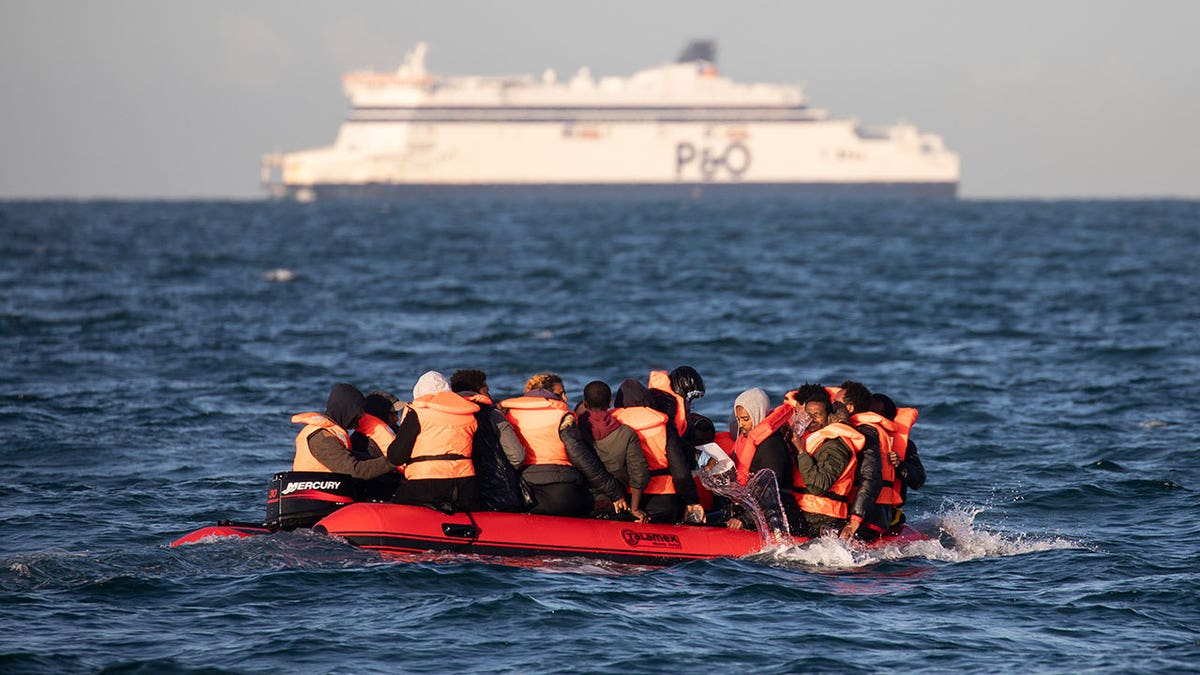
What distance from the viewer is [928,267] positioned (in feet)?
149

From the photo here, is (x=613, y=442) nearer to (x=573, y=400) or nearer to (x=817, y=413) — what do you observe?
(x=817, y=413)

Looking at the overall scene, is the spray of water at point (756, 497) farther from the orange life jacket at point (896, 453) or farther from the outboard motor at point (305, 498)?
the outboard motor at point (305, 498)

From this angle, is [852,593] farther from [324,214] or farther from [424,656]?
[324,214]

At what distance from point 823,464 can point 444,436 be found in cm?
282

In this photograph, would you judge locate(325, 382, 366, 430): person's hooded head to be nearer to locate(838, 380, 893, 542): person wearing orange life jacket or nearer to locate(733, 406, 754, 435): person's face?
locate(733, 406, 754, 435): person's face

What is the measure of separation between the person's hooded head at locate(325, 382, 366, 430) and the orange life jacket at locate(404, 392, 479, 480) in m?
0.53

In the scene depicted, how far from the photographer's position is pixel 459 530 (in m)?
10.1

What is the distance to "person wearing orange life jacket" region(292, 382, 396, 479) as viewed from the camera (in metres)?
10.4

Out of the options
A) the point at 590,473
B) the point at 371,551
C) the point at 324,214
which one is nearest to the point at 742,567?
the point at 590,473

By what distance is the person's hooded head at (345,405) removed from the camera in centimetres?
1042

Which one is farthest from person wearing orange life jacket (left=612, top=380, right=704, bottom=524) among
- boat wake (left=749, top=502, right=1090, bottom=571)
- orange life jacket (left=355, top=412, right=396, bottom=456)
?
orange life jacket (left=355, top=412, right=396, bottom=456)

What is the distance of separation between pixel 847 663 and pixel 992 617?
1.48 m

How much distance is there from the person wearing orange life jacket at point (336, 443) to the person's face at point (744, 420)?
2.70 meters

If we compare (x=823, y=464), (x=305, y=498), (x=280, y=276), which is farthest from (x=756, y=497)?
(x=280, y=276)
